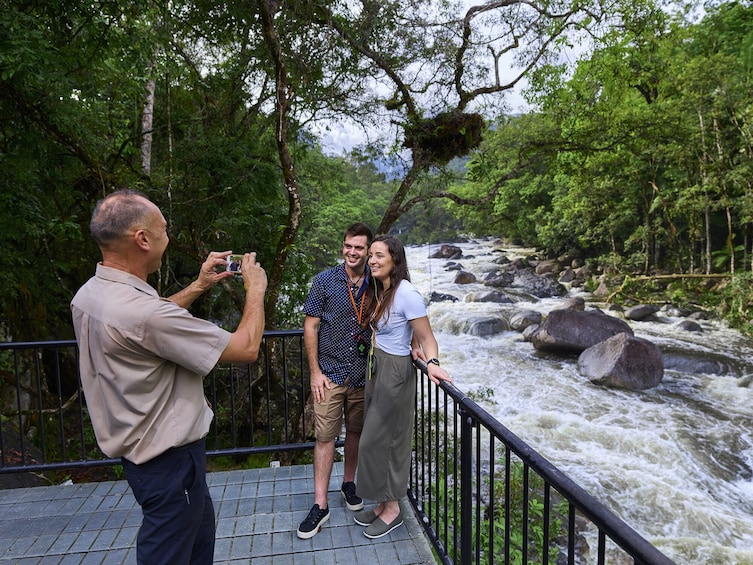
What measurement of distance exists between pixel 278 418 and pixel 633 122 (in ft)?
26.5

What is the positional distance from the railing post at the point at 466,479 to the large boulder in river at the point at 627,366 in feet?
28.7

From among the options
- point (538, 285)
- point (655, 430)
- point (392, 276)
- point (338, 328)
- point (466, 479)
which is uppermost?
point (392, 276)

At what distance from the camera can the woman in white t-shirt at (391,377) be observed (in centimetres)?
282

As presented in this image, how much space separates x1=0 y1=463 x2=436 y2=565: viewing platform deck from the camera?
285 centimetres

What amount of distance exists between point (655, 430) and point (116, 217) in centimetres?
878

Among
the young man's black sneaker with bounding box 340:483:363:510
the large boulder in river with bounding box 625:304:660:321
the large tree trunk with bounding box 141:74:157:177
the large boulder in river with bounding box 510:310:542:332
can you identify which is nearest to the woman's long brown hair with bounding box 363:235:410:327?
the young man's black sneaker with bounding box 340:483:363:510

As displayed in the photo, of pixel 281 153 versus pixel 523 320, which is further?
pixel 523 320

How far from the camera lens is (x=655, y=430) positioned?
8094mm

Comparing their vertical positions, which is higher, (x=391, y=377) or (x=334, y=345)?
(x=334, y=345)

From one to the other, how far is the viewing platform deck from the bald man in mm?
1169

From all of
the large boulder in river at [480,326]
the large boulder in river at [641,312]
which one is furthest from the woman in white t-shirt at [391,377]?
the large boulder in river at [641,312]

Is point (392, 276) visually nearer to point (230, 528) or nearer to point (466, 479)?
point (466, 479)

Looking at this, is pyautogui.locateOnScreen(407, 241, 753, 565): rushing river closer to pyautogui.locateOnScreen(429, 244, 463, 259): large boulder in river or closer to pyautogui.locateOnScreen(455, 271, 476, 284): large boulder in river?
pyautogui.locateOnScreen(455, 271, 476, 284): large boulder in river

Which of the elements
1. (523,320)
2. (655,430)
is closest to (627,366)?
(655,430)
